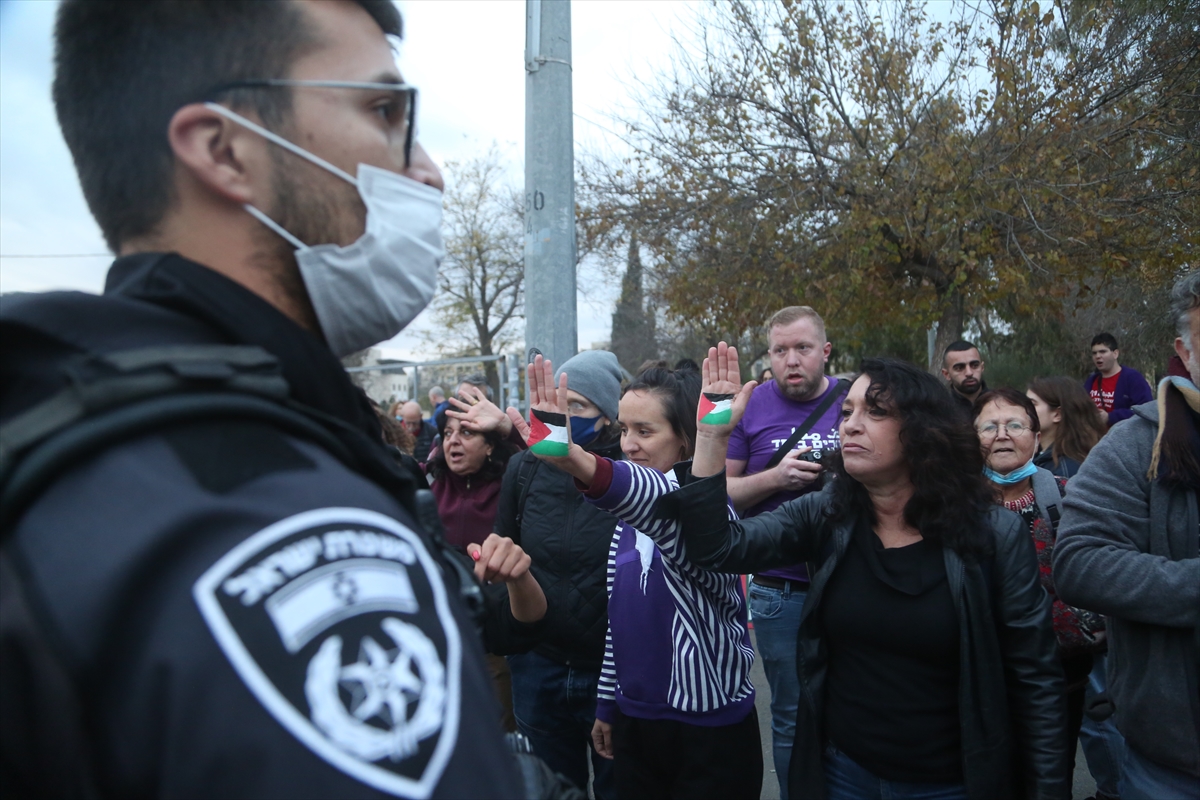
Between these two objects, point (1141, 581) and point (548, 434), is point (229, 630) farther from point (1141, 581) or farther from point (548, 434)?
point (1141, 581)

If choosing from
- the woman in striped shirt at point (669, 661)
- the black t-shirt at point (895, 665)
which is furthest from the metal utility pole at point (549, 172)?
the black t-shirt at point (895, 665)

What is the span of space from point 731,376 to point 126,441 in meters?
2.20

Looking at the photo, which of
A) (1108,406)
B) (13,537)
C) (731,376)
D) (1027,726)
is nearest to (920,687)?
(1027,726)

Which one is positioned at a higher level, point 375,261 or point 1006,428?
point 375,261

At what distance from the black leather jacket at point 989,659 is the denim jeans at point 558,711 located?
0.94 m

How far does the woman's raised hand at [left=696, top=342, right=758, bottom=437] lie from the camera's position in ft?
8.67

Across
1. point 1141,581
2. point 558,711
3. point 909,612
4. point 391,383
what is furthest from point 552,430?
point 391,383

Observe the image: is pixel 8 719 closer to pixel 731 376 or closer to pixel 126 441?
pixel 126 441

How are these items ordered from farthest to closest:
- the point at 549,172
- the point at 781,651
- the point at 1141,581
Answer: the point at 549,172 < the point at 781,651 < the point at 1141,581

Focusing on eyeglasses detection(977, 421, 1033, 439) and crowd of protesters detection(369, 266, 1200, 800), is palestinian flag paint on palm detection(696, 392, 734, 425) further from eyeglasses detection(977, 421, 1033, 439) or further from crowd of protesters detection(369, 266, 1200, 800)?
eyeglasses detection(977, 421, 1033, 439)

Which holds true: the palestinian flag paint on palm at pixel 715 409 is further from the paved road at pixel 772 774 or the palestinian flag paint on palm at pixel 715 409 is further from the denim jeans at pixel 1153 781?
the paved road at pixel 772 774

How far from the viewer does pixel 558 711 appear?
3486 millimetres

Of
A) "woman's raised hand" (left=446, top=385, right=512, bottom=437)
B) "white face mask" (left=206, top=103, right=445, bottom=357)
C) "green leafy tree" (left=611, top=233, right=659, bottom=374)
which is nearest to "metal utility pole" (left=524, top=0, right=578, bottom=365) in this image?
"woman's raised hand" (left=446, top=385, right=512, bottom=437)

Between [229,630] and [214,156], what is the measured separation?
595 millimetres
